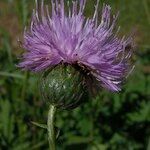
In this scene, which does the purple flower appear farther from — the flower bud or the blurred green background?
the blurred green background

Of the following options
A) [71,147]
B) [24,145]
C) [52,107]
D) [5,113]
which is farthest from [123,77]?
[5,113]

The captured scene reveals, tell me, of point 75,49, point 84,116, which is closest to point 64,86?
point 75,49

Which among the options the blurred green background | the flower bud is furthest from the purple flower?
the blurred green background

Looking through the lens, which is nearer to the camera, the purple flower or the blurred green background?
the purple flower

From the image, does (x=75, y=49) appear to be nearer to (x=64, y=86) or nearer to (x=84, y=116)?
(x=64, y=86)

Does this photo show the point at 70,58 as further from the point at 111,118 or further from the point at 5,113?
the point at 111,118

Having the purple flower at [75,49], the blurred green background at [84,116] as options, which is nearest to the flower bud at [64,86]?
the purple flower at [75,49]

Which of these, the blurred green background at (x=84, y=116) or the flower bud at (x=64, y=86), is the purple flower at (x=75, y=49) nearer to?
the flower bud at (x=64, y=86)
